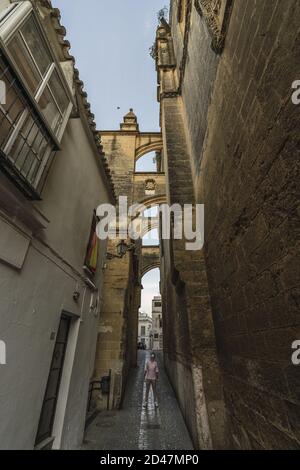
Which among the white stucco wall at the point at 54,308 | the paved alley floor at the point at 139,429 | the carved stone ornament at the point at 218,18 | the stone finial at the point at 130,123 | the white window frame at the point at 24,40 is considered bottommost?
the paved alley floor at the point at 139,429

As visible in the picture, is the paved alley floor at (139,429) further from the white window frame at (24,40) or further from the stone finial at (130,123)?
the stone finial at (130,123)

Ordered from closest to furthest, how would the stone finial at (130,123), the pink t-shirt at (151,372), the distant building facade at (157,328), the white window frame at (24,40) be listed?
the white window frame at (24,40) < the pink t-shirt at (151,372) < the stone finial at (130,123) < the distant building facade at (157,328)

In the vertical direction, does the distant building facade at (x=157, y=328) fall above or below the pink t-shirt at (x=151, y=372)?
above

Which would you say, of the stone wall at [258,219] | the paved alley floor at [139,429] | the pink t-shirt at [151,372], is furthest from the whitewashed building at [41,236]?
the pink t-shirt at [151,372]

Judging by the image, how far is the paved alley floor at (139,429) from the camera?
3.83 metres

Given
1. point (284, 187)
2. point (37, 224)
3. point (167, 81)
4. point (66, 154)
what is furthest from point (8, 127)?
point (167, 81)

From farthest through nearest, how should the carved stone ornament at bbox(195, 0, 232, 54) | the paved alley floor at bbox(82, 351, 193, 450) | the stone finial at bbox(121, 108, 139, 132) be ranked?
1. the stone finial at bbox(121, 108, 139, 132)
2. the paved alley floor at bbox(82, 351, 193, 450)
3. the carved stone ornament at bbox(195, 0, 232, 54)

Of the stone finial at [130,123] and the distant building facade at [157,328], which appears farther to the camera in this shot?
the distant building facade at [157,328]

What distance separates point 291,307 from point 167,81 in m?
9.71

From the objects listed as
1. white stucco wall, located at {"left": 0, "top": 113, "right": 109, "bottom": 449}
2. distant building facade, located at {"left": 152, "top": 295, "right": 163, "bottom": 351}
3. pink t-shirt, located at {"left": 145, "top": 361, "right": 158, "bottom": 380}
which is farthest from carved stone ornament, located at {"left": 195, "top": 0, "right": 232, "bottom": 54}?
distant building facade, located at {"left": 152, "top": 295, "right": 163, "bottom": 351}

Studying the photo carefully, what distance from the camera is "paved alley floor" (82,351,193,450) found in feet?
12.6

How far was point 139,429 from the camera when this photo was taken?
457 centimetres

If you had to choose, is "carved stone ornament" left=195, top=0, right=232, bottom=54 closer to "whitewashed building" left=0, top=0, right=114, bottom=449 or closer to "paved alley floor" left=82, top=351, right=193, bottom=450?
"whitewashed building" left=0, top=0, right=114, bottom=449

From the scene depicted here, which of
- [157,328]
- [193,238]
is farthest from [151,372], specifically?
[157,328]
